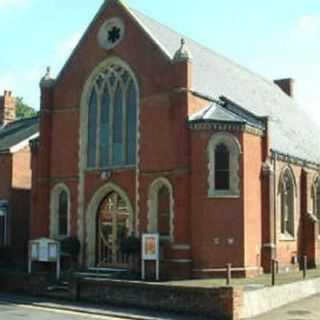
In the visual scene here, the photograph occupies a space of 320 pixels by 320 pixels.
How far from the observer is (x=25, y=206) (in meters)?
38.2

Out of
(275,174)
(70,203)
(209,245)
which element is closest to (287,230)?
(275,174)

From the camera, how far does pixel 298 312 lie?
21484mm

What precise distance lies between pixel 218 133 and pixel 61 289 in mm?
9124

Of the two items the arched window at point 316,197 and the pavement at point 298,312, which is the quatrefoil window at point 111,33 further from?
the pavement at point 298,312

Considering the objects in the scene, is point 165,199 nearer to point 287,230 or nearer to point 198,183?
point 198,183

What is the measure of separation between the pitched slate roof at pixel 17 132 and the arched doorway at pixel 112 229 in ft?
31.6

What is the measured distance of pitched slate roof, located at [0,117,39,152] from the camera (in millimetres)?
39272

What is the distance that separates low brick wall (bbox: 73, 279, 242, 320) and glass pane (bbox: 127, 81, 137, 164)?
24.0 feet

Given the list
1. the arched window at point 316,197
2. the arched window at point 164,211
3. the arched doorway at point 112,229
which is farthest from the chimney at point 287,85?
the arched window at point 164,211

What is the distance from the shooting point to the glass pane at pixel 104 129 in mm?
30969

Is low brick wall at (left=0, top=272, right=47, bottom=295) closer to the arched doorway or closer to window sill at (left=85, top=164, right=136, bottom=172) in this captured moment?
the arched doorway

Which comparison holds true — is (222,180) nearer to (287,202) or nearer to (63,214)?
(287,202)

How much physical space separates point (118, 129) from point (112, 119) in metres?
0.57

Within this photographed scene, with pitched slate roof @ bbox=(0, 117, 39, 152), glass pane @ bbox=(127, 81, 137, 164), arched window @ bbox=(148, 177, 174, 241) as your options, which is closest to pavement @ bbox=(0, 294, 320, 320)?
arched window @ bbox=(148, 177, 174, 241)
